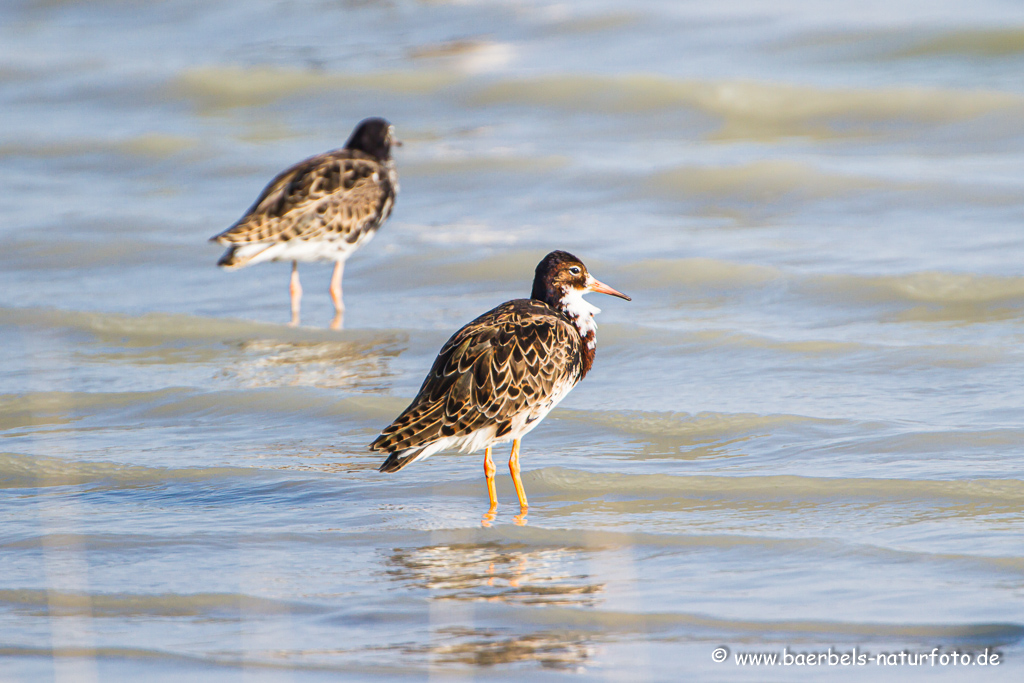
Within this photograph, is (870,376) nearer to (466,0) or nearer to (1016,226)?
(1016,226)

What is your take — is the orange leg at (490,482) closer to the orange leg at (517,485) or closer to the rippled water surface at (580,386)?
the orange leg at (517,485)

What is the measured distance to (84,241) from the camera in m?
12.6

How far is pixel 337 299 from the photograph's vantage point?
10.8 meters

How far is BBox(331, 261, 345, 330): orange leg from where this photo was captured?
1044 cm

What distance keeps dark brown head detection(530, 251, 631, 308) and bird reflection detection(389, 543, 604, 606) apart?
1.47 meters

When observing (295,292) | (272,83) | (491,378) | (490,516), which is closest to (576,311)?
(491,378)

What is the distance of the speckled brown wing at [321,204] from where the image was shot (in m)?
11.1

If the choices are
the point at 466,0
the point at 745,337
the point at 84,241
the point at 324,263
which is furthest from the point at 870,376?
the point at 466,0

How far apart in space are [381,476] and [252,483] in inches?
25.4

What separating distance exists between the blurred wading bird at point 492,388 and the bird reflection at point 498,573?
443 millimetres

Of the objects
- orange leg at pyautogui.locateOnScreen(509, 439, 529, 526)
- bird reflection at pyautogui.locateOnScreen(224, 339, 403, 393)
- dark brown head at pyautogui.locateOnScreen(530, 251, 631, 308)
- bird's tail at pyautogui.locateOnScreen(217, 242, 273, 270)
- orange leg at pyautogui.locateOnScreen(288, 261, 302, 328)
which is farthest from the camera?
bird's tail at pyautogui.locateOnScreen(217, 242, 273, 270)

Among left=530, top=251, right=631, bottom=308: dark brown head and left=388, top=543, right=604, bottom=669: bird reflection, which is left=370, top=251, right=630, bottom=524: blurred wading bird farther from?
left=388, top=543, right=604, bottom=669: bird reflection

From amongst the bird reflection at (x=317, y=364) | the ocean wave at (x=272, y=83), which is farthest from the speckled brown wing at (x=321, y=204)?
the ocean wave at (x=272, y=83)

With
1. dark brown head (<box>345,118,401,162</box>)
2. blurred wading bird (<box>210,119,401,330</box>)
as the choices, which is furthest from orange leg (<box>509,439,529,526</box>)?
dark brown head (<box>345,118,401,162</box>)
